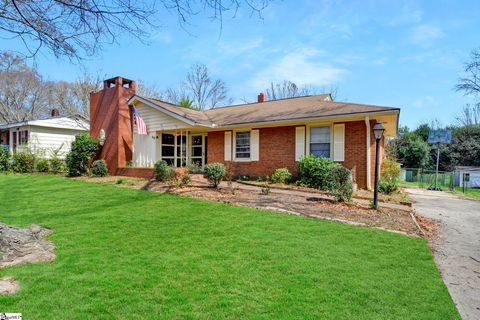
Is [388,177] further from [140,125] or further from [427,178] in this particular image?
[427,178]

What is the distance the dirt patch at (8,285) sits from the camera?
321 cm

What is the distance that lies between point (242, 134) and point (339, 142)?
492 centimetres

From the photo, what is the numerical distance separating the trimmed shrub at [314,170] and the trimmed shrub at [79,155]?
11.1m

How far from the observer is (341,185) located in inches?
357

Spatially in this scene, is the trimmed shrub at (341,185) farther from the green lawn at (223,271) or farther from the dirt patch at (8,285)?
the dirt patch at (8,285)

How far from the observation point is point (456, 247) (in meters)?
5.85

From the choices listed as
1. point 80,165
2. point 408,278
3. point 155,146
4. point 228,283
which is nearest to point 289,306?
point 228,283

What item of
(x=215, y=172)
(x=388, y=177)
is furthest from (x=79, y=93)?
(x=388, y=177)

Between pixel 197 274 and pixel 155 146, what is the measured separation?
12.1 metres

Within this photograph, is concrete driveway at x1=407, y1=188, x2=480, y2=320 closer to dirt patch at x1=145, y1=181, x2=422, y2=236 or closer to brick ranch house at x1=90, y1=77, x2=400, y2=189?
dirt patch at x1=145, y1=181, x2=422, y2=236

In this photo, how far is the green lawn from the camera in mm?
3018

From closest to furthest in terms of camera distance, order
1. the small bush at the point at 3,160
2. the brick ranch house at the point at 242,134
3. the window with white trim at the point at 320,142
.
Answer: the brick ranch house at the point at 242,134, the window with white trim at the point at 320,142, the small bush at the point at 3,160

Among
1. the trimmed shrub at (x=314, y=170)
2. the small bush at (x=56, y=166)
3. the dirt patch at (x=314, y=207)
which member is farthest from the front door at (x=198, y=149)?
the small bush at (x=56, y=166)

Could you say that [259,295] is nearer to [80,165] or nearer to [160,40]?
[160,40]
